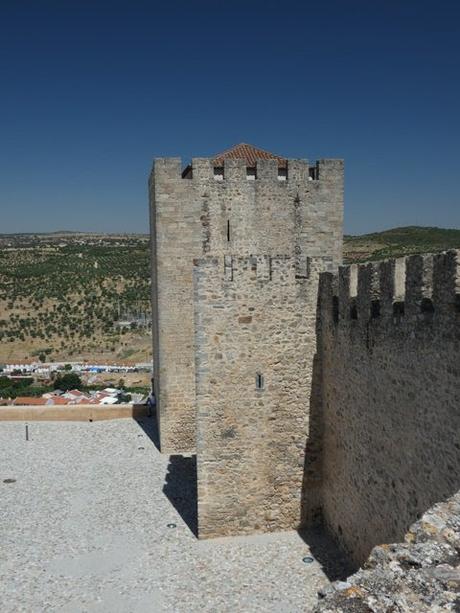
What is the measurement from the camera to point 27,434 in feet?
45.7

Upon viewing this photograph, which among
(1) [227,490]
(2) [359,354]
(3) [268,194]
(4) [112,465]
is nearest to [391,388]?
(2) [359,354]

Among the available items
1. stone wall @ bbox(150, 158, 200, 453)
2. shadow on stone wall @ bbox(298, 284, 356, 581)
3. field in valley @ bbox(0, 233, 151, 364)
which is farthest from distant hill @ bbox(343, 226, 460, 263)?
shadow on stone wall @ bbox(298, 284, 356, 581)

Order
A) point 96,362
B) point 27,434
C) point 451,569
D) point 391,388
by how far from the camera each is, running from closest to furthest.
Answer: point 451,569
point 391,388
point 27,434
point 96,362

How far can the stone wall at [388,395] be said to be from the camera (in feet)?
17.5

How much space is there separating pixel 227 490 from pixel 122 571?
1.87m

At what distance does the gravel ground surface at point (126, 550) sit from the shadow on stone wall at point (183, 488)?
21 millimetres

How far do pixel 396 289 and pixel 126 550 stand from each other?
5.60 meters

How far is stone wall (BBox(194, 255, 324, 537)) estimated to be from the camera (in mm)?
8391

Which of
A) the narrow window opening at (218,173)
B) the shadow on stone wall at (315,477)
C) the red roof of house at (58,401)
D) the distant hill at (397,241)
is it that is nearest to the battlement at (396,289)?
the shadow on stone wall at (315,477)

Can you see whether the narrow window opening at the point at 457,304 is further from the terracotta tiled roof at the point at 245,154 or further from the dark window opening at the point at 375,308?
the terracotta tiled roof at the point at 245,154

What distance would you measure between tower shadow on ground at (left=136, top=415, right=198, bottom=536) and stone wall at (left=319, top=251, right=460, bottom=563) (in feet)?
7.74

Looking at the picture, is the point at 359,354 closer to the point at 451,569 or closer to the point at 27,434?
the point at 451,569

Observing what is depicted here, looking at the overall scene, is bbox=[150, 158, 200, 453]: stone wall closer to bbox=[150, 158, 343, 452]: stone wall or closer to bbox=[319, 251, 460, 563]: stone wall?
bbox=[150, 158, 343, 452]: stone wall

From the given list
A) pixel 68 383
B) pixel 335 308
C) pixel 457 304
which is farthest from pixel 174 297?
pixel 68 383
